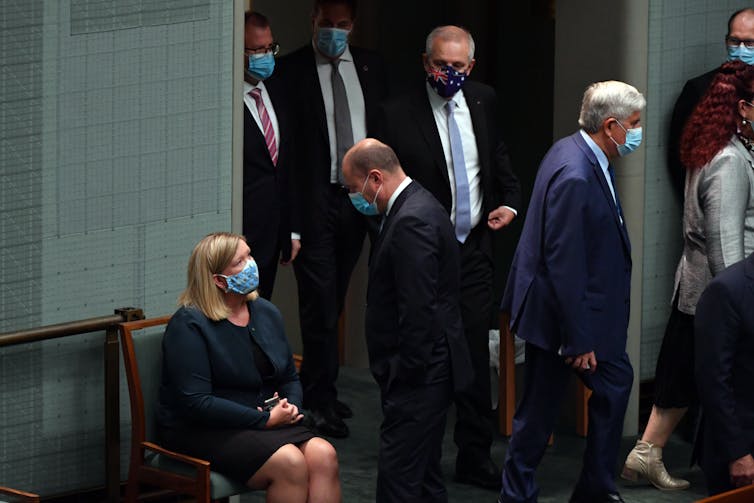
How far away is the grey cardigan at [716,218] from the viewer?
6418 mm

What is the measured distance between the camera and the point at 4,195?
5430 millimetres

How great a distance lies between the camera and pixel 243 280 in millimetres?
5496

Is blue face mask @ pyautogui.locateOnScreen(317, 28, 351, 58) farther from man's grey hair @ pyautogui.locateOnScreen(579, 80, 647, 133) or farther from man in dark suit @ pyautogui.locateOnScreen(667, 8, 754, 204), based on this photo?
man in dark suit @ pyautogui.locateOnScreen(667, 8, 754, 204)

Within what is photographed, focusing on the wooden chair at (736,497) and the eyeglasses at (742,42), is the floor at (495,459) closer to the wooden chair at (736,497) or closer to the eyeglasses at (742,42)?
the eyeglasses at (742,42)

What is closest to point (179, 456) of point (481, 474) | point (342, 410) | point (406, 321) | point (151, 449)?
point (151, 449)

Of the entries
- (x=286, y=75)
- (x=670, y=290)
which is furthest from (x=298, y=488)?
(x=670, y=290)

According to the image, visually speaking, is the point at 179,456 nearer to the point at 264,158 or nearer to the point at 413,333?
the point at 413,333

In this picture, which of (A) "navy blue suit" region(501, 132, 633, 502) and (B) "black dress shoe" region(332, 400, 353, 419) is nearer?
(A) "navy blue suit" region(501, 132, 633, 502)

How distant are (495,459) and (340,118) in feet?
5.37

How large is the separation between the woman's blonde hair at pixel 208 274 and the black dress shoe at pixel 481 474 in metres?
1.54

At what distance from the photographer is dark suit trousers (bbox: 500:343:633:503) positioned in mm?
5973

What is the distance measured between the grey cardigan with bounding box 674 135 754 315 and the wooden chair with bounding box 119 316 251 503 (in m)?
2.22

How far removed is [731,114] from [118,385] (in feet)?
8.98

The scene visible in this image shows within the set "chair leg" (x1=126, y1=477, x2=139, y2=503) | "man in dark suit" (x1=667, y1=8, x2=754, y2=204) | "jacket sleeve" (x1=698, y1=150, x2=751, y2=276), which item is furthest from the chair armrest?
"man in dark suit" (x1=667, y1=8, x2=754, y2=204)
